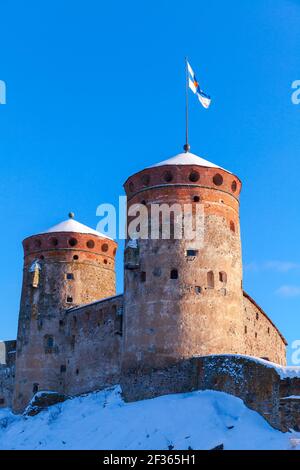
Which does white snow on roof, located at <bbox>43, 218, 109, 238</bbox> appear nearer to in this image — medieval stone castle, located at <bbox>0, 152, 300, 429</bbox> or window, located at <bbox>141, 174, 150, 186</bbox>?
medieval stone castle, located at <bbox>0, 152, 300, 429</bbox>

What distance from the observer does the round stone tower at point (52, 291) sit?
40031 millimetres

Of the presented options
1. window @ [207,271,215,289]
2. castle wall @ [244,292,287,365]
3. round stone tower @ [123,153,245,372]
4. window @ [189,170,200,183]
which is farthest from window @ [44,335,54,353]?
window @ [189,170,200,183]

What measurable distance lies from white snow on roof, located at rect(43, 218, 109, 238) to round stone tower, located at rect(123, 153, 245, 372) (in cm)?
933

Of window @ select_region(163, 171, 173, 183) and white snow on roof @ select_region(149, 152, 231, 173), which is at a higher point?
white snow on roof @ select_region(149, 152, 231, 173)

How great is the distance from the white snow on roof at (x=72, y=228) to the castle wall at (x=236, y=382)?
479 inches

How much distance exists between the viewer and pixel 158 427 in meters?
27.6

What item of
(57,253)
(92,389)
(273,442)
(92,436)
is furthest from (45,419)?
(273,442)

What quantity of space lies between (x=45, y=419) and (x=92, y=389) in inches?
104

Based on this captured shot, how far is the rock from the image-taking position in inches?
1470

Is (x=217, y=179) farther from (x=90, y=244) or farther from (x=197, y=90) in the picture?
(x=90, y=244)

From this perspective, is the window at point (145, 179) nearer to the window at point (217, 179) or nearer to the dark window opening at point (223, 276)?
the window at point (217, 179)

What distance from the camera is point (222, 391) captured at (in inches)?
1108

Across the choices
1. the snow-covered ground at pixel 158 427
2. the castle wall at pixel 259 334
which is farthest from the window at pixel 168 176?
the snow-covered ground at pixel 158 427
